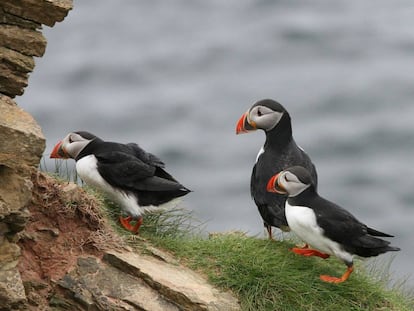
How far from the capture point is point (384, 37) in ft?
121

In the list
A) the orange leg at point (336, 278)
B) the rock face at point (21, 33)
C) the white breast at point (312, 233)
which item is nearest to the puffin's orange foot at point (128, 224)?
the white breast at point (312, 233)

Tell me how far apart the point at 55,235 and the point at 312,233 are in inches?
66.0

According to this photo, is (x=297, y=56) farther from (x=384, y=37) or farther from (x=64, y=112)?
(x=64, y=112)

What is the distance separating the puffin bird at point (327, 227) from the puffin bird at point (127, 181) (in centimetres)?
73

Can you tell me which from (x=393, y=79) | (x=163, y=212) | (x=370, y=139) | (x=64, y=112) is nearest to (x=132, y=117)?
(x=64, y=112)

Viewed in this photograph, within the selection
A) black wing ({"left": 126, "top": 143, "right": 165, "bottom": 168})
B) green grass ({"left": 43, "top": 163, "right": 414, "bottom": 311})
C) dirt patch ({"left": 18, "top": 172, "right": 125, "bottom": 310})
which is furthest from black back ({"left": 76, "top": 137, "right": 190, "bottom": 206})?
dirt patch ({"left": 18, "top": 172, "right": 125, "bottom": 310})

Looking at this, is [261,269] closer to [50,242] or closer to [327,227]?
[327,227]

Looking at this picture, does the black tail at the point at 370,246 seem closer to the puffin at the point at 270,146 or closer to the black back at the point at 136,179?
the puffin at the point at 270,146

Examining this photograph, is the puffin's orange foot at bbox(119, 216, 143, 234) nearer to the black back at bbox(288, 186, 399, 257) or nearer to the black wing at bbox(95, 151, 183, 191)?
the black wing at bbox(95, 151, 183, 191)

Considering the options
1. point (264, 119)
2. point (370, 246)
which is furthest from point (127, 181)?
point (370, 246)

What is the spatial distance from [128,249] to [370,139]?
24258mm

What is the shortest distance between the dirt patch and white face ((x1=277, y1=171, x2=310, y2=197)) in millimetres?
1227

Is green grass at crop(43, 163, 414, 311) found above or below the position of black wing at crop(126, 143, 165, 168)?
below

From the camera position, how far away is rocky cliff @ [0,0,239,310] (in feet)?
20.9
